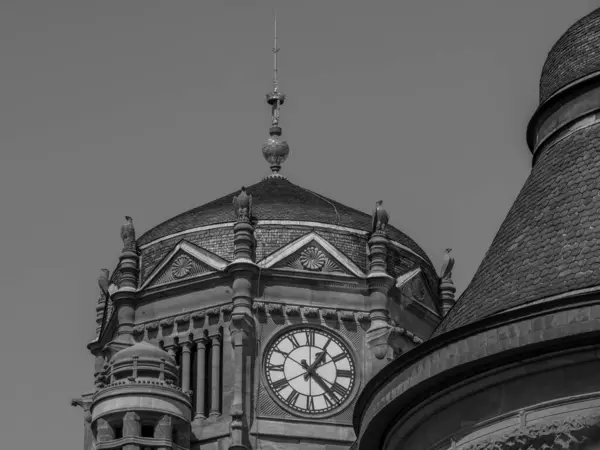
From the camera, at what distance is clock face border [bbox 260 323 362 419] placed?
65250 mm

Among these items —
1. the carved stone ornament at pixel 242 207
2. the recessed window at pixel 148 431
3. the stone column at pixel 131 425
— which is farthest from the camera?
the carved stone ornament at pixel 242 207

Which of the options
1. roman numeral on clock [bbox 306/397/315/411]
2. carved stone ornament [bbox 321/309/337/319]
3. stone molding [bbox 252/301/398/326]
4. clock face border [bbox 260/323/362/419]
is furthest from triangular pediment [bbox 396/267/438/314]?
roman numeral on clock [bbox 306/397/315/411]

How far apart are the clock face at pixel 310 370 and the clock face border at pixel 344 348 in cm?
3

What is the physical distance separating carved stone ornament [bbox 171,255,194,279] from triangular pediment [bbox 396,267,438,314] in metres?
6.62

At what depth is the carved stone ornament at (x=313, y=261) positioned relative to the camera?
219 feet

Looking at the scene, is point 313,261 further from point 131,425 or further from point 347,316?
point 131,425

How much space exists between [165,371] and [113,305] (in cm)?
830

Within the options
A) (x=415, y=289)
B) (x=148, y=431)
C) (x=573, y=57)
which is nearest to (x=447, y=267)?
(x=415, y=289)

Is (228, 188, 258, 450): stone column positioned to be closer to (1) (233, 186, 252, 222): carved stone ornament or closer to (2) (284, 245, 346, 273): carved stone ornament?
(1) (233, 186, 252, 222): carved stone ornament

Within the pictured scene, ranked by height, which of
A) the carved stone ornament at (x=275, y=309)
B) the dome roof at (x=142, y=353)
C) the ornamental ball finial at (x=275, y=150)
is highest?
the ornamental ball finial at (x=275, y=150)

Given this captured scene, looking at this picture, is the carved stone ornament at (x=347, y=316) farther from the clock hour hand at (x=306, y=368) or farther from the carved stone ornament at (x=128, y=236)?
the carved stone ornament at (x=128, y=236)

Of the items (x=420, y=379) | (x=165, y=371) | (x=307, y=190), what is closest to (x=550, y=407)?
(x=420, y=379)

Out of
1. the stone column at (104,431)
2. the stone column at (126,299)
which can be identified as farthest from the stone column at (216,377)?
the stone column at (104,431)

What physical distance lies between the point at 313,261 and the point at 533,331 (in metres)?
46.0
